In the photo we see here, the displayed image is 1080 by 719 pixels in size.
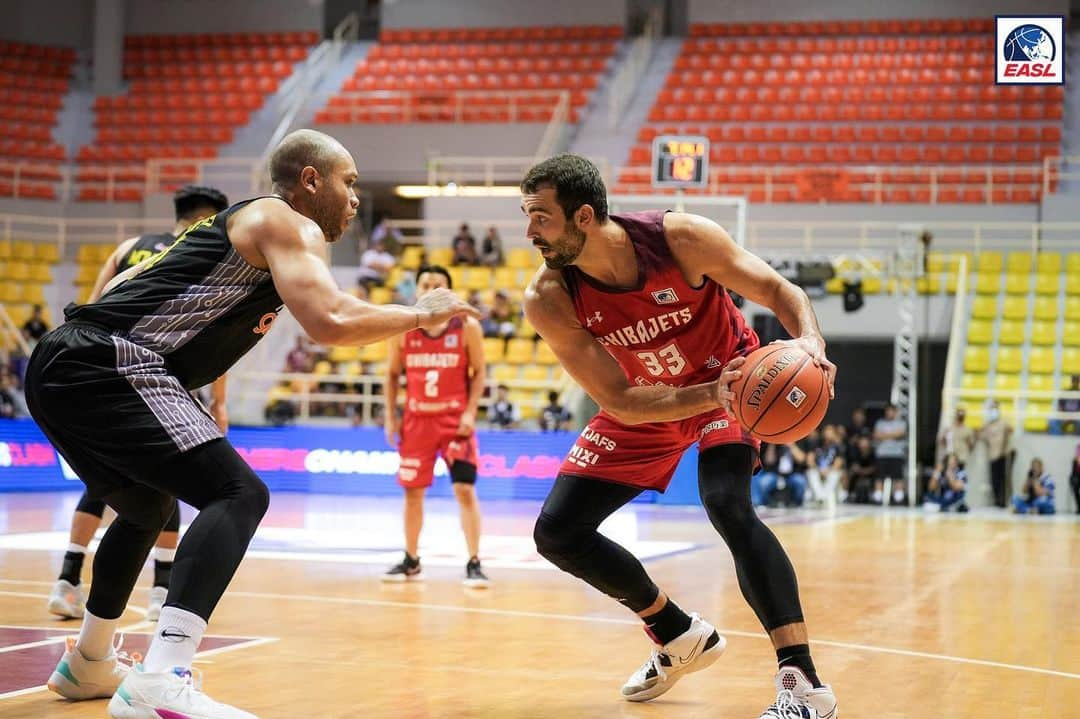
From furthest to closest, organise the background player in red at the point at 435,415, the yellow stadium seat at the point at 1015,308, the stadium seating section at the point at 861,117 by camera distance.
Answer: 1. the stadium seating section at the point at 861,117
2. the yellow stadium seat at the point at 1015,308
3. the background player in red at the point at 435,415

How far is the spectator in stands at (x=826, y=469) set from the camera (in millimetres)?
17828

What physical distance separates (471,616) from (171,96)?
24996 mm

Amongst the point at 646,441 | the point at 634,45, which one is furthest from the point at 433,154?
the point at 646,441

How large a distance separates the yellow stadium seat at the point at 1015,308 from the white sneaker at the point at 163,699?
1962cm

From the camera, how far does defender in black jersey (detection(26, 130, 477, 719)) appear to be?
401 centimetres

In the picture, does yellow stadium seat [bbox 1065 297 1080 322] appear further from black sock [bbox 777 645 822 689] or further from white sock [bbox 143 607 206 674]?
white sock [bbox 143 607 206 674]

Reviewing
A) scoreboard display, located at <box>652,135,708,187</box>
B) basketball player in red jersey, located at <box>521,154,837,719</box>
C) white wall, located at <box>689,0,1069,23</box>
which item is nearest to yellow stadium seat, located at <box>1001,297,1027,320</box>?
scoreboard display, located at <box>652,135,708,187</box>

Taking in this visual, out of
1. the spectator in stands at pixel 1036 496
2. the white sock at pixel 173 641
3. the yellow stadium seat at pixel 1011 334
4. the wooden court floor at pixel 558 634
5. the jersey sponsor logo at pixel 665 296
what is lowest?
the spectator in stands at pixel 1036 496

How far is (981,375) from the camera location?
21.0m

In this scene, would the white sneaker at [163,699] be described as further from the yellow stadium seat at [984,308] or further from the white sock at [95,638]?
the yellow stadium seat at [984,308]

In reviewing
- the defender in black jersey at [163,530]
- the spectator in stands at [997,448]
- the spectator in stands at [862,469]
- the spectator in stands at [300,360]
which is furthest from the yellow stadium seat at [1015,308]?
the defender in black jersey at [163,530]

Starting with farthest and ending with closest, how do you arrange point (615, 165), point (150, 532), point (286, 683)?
point (615, 165) < point (286, 683) < point (150, 532)

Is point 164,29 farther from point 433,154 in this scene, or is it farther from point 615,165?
point 615,165

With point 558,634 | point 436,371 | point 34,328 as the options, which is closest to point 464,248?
Answer: point 34,328
